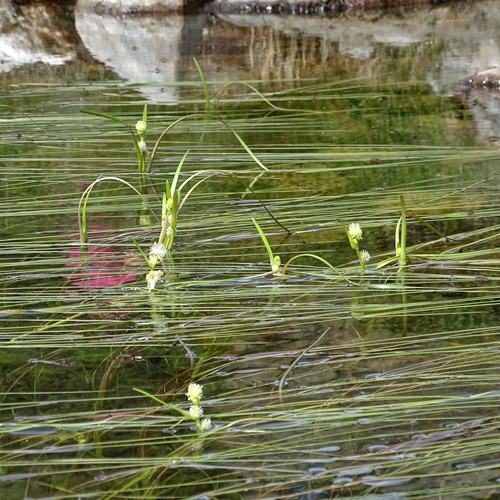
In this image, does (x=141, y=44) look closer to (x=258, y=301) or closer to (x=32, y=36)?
(x=32, y=36)

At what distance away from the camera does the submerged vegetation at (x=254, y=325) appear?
1476mm

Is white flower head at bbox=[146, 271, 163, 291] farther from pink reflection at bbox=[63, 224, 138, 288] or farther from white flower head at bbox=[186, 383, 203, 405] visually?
white flower head at bbox=[186, 383, 203, 405]

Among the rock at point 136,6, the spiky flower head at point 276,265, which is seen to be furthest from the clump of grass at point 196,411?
the rock at point 136,6

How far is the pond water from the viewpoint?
1.49 m

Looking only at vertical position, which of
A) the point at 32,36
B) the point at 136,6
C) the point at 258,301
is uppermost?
the point at 136,6

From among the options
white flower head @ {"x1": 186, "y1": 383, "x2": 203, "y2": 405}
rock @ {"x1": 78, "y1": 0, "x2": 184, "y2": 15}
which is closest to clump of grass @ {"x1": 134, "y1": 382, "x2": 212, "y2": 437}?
white flower head @ {"x1": 186, "y1": 383, "x2": 203, "y2": 405}

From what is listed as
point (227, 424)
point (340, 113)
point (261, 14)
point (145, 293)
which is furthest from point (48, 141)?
point (261, 14)

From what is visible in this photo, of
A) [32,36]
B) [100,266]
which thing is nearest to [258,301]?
[100,266]

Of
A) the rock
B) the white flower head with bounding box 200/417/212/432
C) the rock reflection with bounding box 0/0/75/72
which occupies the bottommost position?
the white flower head with bounding box 200/417/212/432

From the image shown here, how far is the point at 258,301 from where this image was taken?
2090mm

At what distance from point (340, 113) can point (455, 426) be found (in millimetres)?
2587

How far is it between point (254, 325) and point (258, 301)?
14 cm

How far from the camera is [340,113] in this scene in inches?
156

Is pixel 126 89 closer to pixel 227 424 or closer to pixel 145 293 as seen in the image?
pixel 145 293
